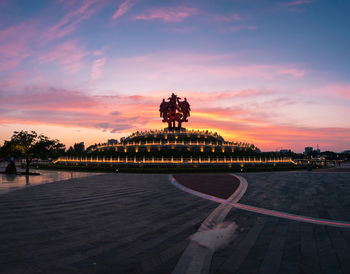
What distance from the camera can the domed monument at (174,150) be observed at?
2007 inches

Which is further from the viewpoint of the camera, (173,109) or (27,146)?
(173,109)

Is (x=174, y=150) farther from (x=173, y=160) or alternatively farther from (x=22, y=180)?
(x=22, y=180)

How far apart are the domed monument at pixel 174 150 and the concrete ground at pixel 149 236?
110 feet

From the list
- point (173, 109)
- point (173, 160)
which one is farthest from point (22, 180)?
point (173, 109)

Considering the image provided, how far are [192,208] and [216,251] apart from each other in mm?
6079

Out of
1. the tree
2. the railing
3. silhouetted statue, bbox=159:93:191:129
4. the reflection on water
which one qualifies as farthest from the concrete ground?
silhouetted statue, bbox=159:93:191:129

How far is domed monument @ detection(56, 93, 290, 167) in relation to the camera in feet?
167

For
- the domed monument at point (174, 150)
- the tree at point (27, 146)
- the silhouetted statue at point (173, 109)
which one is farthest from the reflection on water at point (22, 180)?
the silhouetted statue at point (173, 109)

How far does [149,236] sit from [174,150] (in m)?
50.5

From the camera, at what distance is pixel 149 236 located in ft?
31.4

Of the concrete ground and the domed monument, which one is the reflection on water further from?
the domed monument

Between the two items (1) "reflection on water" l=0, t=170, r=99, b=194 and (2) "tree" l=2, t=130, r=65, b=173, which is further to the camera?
(2) "tree" l=2, t=130, r=65, b=173

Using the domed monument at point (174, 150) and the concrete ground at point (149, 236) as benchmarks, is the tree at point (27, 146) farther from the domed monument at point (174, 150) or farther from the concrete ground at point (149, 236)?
the concrete ground at point (149, 236)

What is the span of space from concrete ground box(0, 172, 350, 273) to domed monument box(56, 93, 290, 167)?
110 ft
